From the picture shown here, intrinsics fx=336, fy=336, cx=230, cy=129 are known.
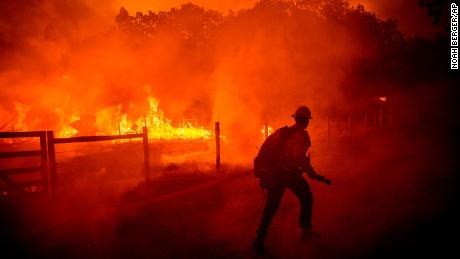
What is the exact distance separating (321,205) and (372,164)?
18.9ft

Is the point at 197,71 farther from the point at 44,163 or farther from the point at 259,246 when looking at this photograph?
the point at 259,246

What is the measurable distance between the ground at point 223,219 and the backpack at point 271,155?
3.49 ft

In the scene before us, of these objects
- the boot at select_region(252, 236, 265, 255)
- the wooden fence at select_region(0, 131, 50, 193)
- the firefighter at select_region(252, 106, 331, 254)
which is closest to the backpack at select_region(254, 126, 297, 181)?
the firefighter at select_region(252, 106, 331, 254)

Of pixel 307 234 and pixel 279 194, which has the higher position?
pixel 279 194

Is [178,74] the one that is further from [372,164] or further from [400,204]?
[400,204]

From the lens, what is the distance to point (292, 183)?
179 inches

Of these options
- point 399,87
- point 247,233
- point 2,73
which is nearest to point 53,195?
point 247,233

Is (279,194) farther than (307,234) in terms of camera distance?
No

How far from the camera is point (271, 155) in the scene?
14.5 ft

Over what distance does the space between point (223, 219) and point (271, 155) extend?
6.44ft

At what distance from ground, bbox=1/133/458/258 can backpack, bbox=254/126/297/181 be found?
106cm

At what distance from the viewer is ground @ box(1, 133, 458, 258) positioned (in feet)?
14.9

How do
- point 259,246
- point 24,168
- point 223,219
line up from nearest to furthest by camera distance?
point 259,246
point 223,219
point 24,168

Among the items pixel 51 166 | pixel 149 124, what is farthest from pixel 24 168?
pixel 149 124
